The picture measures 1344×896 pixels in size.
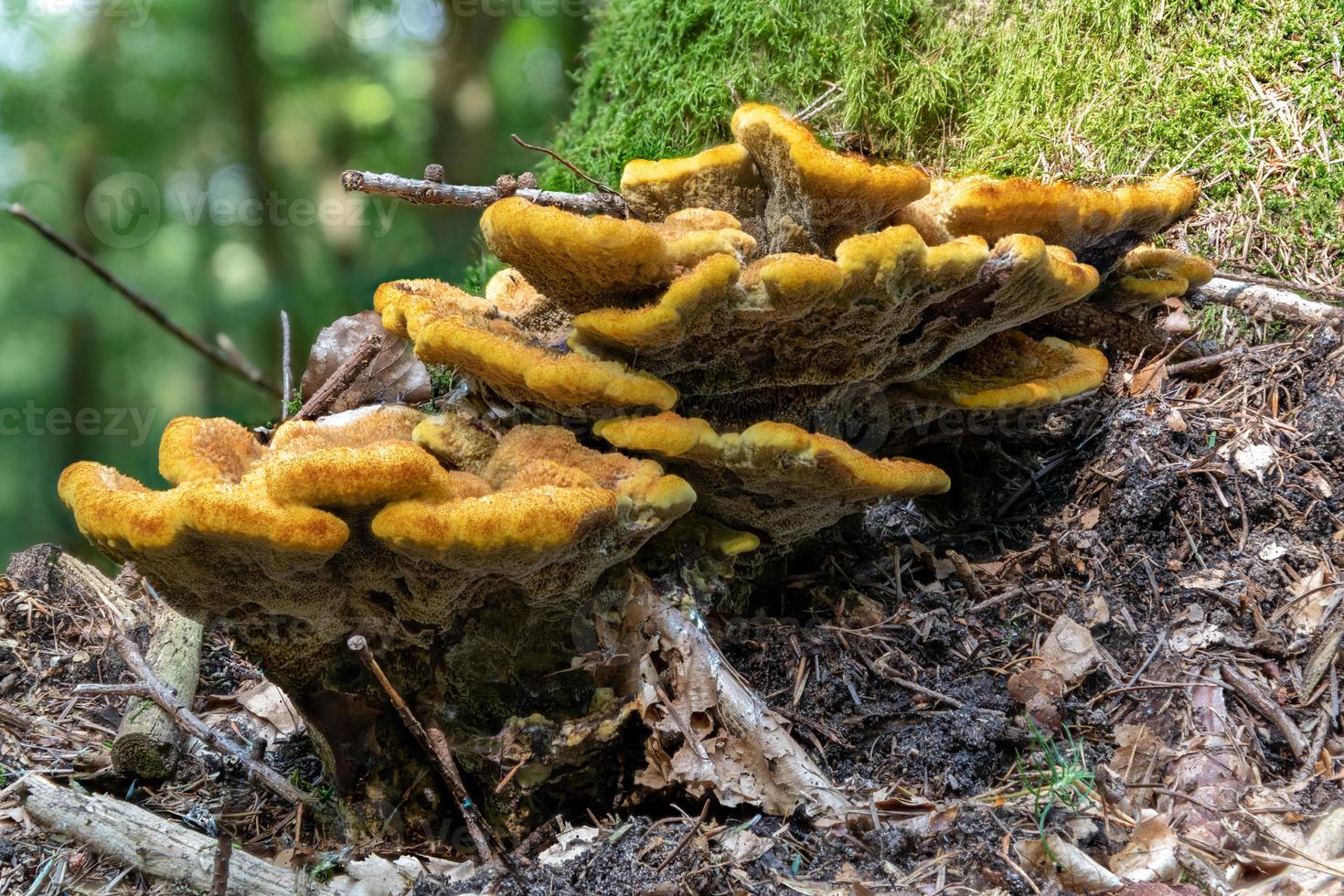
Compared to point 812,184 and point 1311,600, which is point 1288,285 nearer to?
point 1311,600

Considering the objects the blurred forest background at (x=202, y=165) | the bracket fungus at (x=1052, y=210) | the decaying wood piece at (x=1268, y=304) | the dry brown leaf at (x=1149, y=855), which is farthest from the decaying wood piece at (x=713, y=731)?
the blurred forest background at (x=202, y=165)

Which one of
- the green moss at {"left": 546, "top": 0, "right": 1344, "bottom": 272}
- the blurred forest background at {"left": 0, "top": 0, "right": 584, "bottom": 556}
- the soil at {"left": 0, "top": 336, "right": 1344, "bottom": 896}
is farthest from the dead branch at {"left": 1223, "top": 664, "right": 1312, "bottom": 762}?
the blurred forest background at {"left": 0, "top": 0, "right": 584, "bottom": 556}

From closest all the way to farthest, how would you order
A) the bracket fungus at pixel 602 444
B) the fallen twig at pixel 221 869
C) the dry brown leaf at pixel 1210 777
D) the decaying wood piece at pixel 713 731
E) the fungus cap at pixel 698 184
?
the fallen twig at pixel 221 869 < the bracket fungus at pixel 602 444 < the dry brown leaf at pixel 1210 777 < the decaying wood piece at pixel 713 731 < the fungus cap at pixel 698 184

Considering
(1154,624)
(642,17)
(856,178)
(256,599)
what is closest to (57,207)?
(642,17)

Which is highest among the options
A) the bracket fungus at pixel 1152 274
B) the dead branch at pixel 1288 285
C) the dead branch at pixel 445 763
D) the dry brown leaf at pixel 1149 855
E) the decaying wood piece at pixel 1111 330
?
the bracket fungus at pixel 1152 274

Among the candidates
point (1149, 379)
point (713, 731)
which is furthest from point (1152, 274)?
point (713, 731)

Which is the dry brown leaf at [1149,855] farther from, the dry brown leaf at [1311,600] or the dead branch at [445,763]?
the dead branch at [445,763]

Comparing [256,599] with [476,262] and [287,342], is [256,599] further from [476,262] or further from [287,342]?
[476,262]
